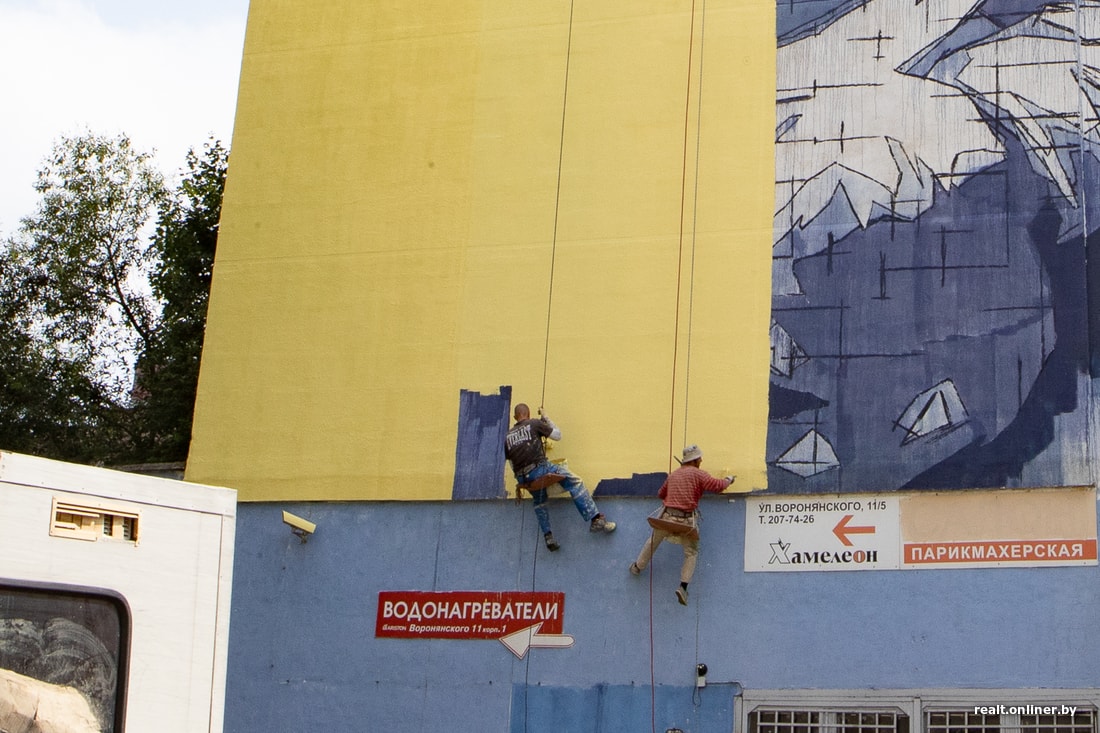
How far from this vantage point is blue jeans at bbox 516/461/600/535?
14703 mm

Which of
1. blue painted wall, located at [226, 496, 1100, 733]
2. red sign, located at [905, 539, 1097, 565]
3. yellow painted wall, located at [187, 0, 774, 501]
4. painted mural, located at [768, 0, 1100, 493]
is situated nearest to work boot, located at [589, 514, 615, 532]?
blue painted wall, located at [226, 496, 1100, 733]

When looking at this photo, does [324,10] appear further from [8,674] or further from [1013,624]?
[8,674]

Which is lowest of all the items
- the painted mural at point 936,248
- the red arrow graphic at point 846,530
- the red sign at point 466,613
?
the red sign at point 466,613

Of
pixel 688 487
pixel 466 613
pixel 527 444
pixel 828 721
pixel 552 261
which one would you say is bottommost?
pixel 828 721

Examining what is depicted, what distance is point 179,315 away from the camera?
2272 cm

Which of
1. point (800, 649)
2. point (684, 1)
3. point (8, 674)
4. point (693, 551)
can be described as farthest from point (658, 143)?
point (8, 674)

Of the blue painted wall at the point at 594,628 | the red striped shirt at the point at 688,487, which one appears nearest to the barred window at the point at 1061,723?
the blue painted wall at the point at 594,628

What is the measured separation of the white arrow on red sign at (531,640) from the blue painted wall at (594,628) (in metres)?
0.08

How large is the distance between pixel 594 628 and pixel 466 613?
1414 mm

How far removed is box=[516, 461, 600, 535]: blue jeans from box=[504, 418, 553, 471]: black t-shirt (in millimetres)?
98

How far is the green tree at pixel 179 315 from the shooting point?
73.9ft

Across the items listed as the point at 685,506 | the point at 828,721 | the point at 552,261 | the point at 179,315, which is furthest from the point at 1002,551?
the point at 179,315

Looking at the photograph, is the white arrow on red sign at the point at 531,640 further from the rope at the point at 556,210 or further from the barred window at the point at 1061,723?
Result: the barred window at the point at 1061,723

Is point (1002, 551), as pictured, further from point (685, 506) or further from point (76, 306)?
point (76, 306)
